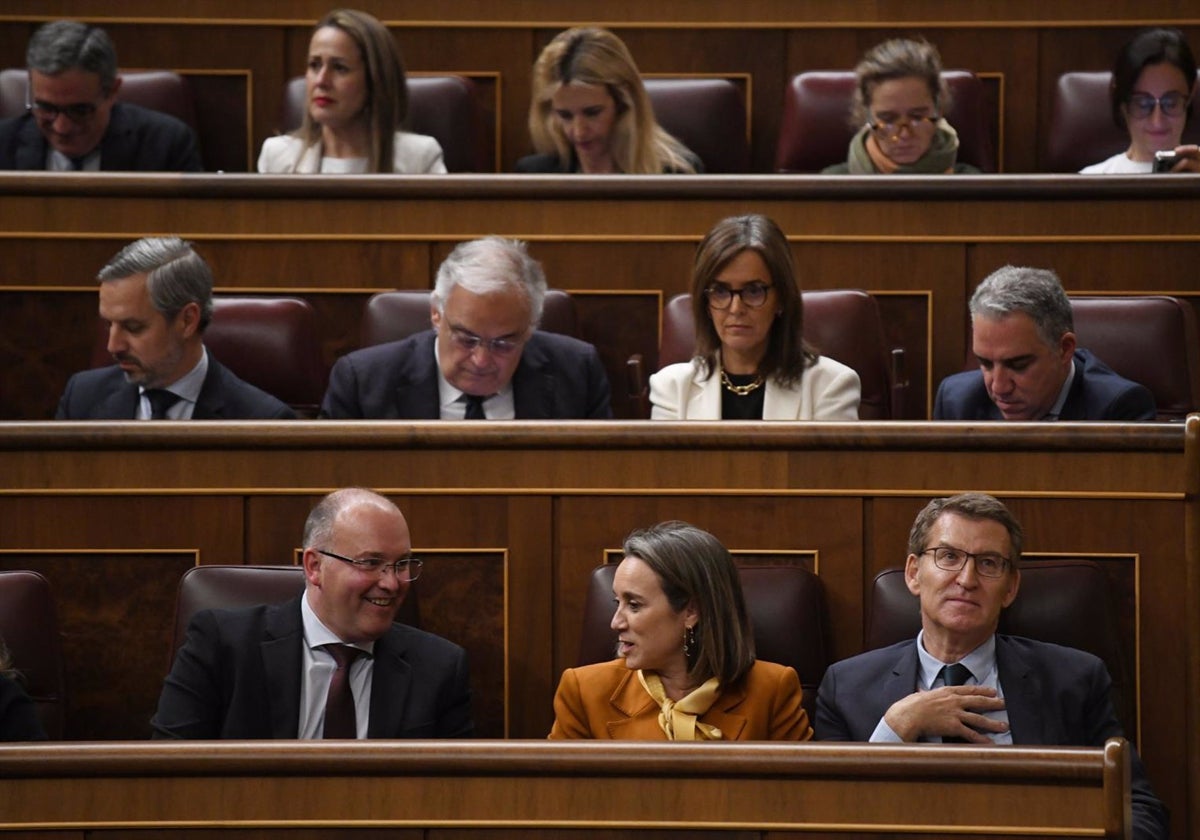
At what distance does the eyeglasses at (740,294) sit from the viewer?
1645mm

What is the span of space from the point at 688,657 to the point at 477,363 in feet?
1.32

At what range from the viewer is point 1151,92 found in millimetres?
1997

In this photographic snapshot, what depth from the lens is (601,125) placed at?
2.01 metres

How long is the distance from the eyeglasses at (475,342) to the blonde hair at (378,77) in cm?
41

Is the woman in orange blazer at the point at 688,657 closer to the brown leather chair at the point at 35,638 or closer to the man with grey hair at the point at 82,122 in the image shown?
the brown leather chair at the point at 35,638

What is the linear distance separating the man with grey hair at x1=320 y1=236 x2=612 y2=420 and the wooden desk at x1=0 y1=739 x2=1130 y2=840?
0.62m

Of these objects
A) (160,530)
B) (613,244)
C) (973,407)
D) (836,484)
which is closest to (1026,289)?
(973,407)

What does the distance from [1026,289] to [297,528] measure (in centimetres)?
63

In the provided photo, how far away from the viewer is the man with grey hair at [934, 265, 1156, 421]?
1581 millimetres

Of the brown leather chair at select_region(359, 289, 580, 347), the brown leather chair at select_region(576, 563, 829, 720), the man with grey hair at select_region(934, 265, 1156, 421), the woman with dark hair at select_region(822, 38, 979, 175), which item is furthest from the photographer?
the woman with dark hair at select_region(822, 38, 979, 175)

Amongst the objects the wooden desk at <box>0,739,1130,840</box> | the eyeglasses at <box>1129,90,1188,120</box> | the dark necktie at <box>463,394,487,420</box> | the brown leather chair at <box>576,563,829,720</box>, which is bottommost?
the wooden desk at <box>0,739,1130,840</box>

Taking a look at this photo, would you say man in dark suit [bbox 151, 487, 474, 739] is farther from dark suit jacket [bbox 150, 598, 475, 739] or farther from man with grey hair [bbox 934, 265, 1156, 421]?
man with grey hair [bbox 934, 265, 1156, 421]

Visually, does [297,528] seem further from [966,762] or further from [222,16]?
[222,16]

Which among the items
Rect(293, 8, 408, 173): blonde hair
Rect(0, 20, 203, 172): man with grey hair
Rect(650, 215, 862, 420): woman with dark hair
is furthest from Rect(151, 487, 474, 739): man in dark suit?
Rect(0, 20, 203, 172): man with grey hair
